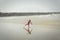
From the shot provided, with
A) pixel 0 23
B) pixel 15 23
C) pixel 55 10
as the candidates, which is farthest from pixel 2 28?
pixel 55 10

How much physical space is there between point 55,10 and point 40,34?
40cm

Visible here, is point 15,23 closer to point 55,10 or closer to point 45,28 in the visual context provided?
point 45,28

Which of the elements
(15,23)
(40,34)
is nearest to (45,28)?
(40,34)

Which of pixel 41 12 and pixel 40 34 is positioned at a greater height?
pixel 41 12

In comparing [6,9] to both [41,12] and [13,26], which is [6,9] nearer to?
[13,26]

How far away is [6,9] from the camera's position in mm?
1312

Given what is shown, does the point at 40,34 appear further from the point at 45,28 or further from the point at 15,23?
the point at 15,23

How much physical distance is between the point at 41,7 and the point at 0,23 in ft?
2.06

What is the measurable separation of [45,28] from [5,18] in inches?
23.0

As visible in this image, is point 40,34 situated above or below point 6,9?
below

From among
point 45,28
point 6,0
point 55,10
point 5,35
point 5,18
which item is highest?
point 6,0

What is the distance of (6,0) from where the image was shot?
4.32 ft

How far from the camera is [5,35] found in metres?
1.28

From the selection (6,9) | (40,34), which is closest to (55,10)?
(40,34)
